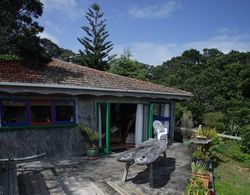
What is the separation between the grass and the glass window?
593cm

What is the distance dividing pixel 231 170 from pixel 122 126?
6.18 m

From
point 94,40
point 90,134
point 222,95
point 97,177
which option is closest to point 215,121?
point 222,95

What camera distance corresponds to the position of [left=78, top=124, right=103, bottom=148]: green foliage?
8625 millimetres

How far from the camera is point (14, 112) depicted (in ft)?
24.7

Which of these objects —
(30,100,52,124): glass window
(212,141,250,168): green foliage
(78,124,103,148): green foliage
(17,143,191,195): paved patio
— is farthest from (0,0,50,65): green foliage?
(212,141,250,168): green foliage

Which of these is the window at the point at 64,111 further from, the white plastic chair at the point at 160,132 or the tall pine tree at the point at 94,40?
the tall pine tree at the point at 94,40

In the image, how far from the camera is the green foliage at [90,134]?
862 centimetres

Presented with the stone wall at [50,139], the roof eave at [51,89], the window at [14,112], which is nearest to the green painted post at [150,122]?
the roof eave at [51,89]

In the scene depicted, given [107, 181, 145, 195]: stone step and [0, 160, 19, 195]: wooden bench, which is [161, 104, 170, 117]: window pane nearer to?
[107, 181, 145, 195]: stone step

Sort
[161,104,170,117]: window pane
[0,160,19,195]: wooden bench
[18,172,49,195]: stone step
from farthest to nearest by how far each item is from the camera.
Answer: [161,104,170,117]: window pane < [18,172,49,195]: stone step < [0,160,19,195]: wooden bench

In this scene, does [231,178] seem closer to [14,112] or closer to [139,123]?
[139,123]

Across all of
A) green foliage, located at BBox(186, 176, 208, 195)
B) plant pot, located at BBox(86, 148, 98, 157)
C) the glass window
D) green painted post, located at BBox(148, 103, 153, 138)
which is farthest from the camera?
green painted post, located at BBox(148, 103, 153, 138)

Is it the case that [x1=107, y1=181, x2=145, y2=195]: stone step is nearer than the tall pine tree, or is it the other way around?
[x1=107, y1=181, x2=145, y2=195]: stone step

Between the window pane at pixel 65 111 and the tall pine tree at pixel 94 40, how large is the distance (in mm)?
19432
